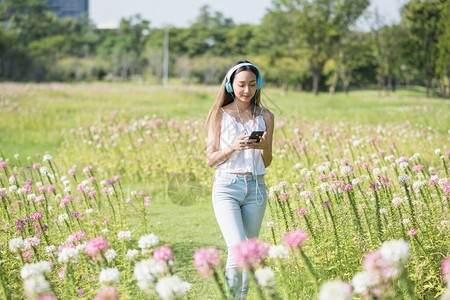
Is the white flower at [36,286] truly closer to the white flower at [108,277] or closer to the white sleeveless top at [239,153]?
the white flower at [108,277]

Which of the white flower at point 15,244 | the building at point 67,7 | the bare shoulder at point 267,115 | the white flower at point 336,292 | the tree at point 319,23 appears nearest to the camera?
the white flower at point 336,292

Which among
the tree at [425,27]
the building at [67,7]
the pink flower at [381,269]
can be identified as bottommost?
the pink flower at [381,269]

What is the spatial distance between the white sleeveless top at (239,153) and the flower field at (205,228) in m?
0.23

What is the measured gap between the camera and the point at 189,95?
90.8 ft

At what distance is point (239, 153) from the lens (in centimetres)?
286

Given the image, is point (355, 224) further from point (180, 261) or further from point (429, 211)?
point (180, 261)

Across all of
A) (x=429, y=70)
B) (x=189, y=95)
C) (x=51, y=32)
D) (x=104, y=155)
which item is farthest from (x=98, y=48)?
(x=104, y=155)

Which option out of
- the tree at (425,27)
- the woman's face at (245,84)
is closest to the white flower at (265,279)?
the woman's face at (245,84)

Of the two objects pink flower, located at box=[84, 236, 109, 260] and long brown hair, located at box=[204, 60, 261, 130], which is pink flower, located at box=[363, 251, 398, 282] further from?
long brown hair, located at box=[204, 60, 261, 130]

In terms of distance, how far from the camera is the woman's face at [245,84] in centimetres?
285

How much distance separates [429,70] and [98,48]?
73534 mm

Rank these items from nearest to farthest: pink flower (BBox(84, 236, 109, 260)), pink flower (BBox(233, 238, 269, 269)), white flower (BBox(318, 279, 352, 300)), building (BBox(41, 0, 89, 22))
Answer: white flower (BBox(318, 279, 352, 300)), pink flower (BBox(233, 238, 269, 269)), pink flower (BBox(84, 236, 109, 260)), building (BBox(41, 0, 89, 22))

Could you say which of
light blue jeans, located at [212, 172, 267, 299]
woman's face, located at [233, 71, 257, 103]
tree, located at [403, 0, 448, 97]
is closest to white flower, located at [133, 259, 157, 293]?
light blue jeans, located at [212, 172, 267, 299]

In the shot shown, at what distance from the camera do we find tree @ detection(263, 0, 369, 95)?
3797cm
